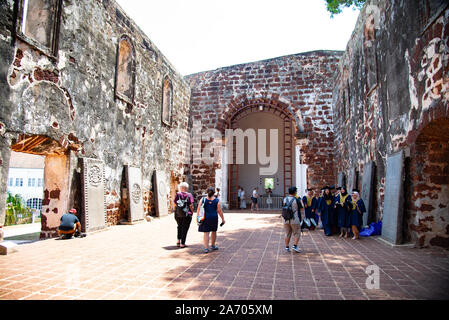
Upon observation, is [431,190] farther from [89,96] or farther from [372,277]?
[89,96]

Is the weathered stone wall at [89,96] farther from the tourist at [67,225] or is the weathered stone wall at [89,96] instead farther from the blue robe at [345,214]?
the blue robe at [345,214]

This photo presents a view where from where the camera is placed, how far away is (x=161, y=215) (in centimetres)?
1145

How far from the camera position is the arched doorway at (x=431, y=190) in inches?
219

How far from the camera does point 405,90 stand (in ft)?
19.8

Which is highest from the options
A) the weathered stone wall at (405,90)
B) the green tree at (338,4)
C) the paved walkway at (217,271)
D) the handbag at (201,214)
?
the green tree at (338,4)

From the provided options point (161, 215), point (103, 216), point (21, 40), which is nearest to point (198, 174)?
point (161, 215)

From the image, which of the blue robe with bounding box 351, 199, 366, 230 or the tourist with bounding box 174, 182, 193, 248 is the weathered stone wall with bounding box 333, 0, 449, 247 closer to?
the blue robe with bounding box 351, 199, 366, 230

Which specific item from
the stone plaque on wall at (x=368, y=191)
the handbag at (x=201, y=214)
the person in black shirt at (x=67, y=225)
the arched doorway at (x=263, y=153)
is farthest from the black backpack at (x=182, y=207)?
the arched doorway at (x=263, y=153)

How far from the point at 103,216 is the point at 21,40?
462 cm

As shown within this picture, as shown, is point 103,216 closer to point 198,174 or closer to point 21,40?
point 21,40

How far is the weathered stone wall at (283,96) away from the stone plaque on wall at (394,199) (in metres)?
7.45

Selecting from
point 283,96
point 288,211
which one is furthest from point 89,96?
point 283,96

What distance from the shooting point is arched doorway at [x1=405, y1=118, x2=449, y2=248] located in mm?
5566

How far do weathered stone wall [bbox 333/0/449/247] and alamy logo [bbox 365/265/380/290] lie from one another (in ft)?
6.93
